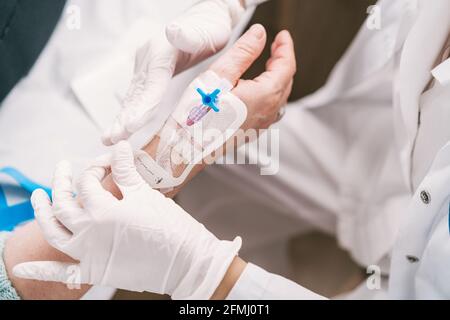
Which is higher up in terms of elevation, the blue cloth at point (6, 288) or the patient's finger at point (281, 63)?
the patient's finger at point (281, 63)

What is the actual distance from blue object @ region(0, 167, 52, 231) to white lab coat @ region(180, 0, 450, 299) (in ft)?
0.82

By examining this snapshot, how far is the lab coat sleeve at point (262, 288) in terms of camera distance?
2.14 ft

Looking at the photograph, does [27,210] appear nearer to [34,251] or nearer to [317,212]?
[34,251]

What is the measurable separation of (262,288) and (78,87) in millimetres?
455

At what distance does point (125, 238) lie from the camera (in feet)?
1.97

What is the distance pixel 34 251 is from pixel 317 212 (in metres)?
0.68

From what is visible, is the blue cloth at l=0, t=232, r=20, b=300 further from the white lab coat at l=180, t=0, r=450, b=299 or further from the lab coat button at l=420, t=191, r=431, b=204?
the lab coat button at l=420, t=191, r=431, b=204

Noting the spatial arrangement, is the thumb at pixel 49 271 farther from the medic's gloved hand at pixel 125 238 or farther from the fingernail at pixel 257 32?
the fingernail at pixel 257 32

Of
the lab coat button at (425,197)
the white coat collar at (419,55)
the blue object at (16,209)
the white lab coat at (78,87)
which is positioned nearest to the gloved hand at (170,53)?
the white lab coat at (78,87)

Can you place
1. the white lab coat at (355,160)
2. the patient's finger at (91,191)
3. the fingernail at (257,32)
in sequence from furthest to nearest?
the white lab coat at (355,160), the fingernail at (257,32), the patient's finger at (91,191)

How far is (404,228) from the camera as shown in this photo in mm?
762

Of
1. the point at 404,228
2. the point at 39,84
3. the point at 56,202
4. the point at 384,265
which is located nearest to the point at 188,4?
the point at 39,84

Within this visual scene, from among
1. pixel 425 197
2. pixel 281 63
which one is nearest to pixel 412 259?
pixel 425 197

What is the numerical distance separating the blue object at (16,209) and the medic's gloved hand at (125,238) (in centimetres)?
12
